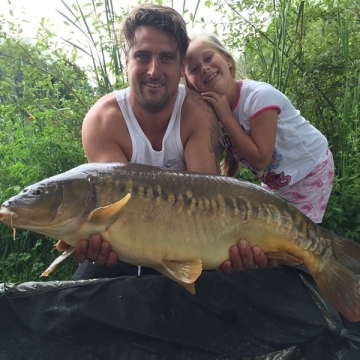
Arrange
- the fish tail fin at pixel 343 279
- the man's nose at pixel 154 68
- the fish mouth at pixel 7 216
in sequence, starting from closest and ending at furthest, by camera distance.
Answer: the fish mouth at pixel 7 216 → the fish tail fin at pixel 343 279 → the man's nose at pixel 154 68

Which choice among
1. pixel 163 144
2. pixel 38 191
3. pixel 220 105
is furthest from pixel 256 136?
pixel 38 191

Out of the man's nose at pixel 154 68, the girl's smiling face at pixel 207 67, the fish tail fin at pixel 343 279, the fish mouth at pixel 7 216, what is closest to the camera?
the fish mouth at pixel 7 216

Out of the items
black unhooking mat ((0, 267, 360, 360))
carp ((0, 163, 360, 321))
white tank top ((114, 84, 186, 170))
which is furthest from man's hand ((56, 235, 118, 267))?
white tank top ((114, 84, 186, 170))

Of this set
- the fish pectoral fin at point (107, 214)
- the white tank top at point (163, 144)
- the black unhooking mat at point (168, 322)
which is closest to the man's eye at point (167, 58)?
the white tank top at point (163, 144)

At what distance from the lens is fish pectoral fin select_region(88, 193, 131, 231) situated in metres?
1.00

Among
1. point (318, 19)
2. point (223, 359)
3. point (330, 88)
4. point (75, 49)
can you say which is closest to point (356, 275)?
point (223, 359)

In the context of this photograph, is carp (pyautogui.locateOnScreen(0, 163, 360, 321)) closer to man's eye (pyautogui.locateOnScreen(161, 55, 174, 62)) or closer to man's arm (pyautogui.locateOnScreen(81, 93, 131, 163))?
man's arm (pyautogui.locateOnScreen(81, 93, 131, 163))

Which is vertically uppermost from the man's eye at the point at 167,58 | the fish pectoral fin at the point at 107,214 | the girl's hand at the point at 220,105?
the man's eye at the point at 167,58

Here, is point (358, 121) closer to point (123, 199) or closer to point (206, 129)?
point (206, 129)

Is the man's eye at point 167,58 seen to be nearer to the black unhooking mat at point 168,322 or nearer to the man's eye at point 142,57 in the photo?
the man's eye at point 142,57

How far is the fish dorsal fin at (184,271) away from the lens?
105cm

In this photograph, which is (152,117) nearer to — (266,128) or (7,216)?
(266,128)

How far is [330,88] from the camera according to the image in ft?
7.15

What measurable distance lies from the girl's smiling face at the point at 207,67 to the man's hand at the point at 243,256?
602 mm
